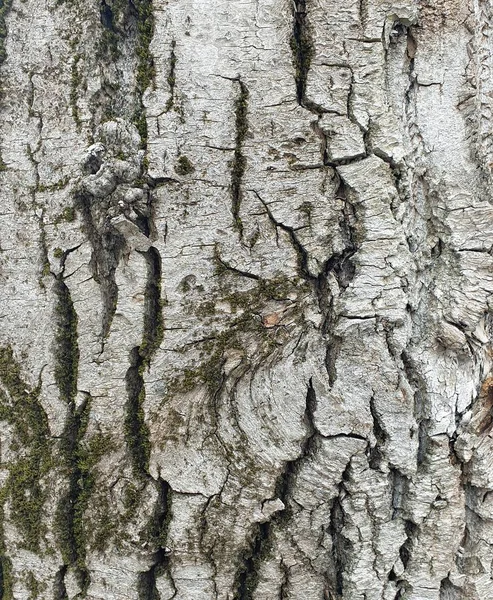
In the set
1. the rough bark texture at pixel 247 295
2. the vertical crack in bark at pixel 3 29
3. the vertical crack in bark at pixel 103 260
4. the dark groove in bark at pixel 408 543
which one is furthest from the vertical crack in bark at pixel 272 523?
the vertical crack in bark at pixel 3 29

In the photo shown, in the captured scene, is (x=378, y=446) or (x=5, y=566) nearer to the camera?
(x=378, y=446)

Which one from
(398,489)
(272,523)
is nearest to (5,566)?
(272,523)

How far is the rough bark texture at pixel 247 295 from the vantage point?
1410 millimetres

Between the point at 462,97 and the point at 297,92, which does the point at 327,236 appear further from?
the point at 462,97

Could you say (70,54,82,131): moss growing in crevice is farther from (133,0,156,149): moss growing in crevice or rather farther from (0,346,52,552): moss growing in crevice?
(0,346,52,552): moss growing in crevice

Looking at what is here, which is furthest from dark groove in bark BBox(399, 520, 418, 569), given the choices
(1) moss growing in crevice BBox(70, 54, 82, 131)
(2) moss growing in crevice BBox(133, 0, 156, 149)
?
(1) moss growing in crevice BBox(70, 54, 82, 131)

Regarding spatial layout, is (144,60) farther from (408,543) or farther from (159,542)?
(408,543)

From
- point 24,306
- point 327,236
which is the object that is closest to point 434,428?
point 327,236

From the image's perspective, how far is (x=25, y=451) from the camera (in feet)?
5.03

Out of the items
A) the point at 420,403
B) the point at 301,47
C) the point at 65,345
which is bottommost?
the point at 420,403

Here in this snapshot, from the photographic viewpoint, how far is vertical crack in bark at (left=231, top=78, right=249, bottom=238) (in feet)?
4.65

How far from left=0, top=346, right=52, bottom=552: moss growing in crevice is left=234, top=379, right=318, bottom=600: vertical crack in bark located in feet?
2.21

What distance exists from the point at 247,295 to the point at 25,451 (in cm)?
91

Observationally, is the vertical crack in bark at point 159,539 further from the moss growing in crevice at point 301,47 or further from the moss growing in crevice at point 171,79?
the moss growing in crevice at point 301,47
